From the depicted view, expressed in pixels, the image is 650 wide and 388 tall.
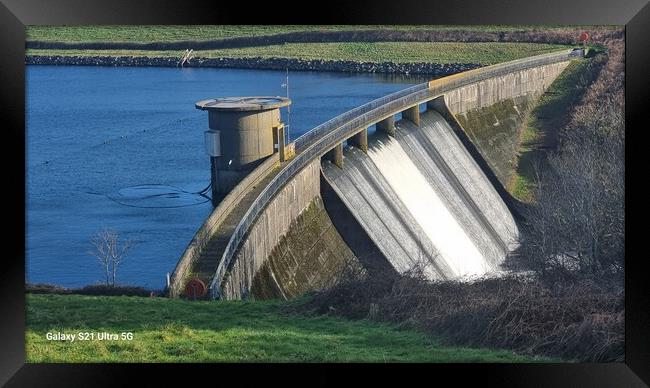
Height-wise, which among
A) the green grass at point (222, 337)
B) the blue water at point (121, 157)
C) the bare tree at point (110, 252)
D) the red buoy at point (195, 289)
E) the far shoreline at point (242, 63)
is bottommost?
the green grass at point (222, 337)

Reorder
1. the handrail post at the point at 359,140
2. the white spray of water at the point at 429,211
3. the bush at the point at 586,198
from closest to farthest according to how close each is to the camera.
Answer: the bush at the point at 586,198 → the white spray of water at the point at 429,211 → the handrail post at the point at 359,140

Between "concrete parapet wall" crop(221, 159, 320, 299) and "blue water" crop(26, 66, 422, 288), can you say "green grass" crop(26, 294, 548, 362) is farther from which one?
"blue water" crop(26, 66, 422, 288)

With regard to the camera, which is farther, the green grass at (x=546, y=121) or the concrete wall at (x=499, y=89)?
the concrete wall at (x=499, y=89)

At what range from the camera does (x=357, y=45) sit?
35625 millimetres

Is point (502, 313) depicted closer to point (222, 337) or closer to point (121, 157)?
point (222, 337)

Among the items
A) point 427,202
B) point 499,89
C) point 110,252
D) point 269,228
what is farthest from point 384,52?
point 269,228

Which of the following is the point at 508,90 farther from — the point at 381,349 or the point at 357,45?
the point at 381,349

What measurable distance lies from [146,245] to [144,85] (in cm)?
696

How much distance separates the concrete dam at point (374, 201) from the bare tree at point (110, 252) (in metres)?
2.86

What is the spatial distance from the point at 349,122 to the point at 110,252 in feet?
30.3

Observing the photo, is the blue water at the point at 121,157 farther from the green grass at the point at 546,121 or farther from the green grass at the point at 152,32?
the green grass at the point at 546,121

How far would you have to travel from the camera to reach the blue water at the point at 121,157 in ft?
98.3
